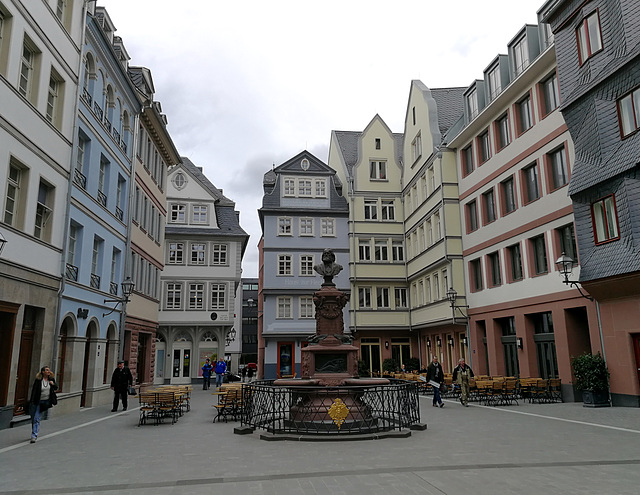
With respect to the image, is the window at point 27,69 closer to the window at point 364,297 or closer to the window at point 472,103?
the window at point 472,103

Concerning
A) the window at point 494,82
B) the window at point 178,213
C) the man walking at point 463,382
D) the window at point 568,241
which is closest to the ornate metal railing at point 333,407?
the man walking at point 463,382

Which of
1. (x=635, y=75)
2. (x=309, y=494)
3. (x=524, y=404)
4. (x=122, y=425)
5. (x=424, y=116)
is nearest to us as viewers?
(x=309, y=494)

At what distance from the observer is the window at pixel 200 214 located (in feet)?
135

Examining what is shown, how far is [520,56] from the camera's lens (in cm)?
2466

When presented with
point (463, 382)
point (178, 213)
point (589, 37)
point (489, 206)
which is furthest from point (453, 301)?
point (178, 213)

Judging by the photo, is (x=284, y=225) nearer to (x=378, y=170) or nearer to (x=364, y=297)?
(x=364, y=297)

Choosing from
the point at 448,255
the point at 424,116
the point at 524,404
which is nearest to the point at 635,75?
the point at 524,404

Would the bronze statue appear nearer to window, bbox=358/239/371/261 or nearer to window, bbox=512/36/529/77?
window, bbox=512/36/529/77

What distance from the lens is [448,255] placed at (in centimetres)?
3048

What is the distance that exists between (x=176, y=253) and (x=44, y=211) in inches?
921

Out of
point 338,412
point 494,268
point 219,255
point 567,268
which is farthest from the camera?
point 219,255

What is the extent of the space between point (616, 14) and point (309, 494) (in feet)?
58.9

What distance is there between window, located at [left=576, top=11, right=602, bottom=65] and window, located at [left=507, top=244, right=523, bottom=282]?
29.7 ft

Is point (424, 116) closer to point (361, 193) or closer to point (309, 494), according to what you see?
point (361, 193)
